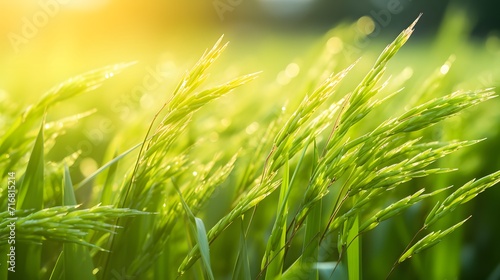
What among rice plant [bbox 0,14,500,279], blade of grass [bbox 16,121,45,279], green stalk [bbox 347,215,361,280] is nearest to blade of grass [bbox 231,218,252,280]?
rice plant [bbox 0,14,500,279]

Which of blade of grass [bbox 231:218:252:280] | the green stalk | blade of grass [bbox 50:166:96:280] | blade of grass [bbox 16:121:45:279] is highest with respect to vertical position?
blade of grass [bbox 16:121:45:279]

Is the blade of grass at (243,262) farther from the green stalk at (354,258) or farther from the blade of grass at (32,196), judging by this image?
the blade of grass at (32,196)

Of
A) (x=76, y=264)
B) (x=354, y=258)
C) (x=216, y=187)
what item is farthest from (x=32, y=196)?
(x=354, y=258)

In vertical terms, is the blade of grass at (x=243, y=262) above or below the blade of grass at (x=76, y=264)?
below

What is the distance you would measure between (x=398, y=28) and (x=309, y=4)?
3.33 meters

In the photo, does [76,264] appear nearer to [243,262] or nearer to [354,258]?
[243,262]

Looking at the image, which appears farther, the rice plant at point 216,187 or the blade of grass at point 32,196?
the blade of grass at point 32,196

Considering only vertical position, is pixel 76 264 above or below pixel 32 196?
below

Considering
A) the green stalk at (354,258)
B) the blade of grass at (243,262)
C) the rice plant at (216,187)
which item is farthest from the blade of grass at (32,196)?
the green stalk at (354,258)

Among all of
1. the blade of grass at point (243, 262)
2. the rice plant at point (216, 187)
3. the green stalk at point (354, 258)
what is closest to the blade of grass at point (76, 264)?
the rice plant at point (216, 187)

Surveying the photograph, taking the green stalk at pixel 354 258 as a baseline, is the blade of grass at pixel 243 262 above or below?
above

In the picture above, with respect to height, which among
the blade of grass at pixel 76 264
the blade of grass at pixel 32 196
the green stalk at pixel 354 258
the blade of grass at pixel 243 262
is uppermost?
the blade of grass at pixel 32 196

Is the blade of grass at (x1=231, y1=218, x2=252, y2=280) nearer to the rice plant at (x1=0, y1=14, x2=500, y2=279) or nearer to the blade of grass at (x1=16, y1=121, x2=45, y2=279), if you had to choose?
the rice plant at (x1=0, y1=14, x2=500, y2=279)

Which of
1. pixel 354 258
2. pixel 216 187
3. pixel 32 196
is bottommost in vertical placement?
pixel 354 258
